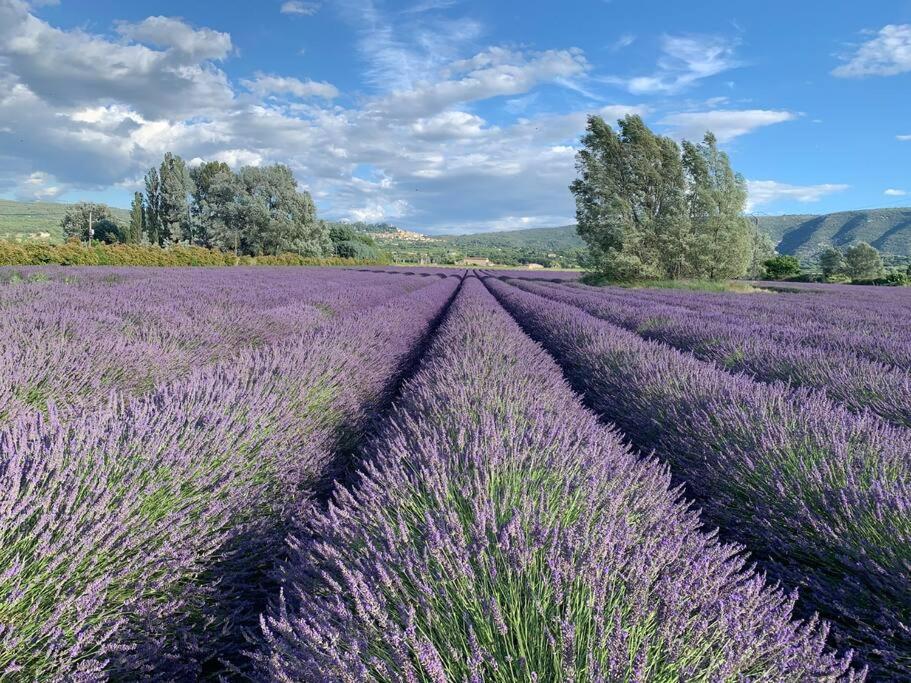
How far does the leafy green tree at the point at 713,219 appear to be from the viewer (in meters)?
23.5

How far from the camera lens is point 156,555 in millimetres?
1428

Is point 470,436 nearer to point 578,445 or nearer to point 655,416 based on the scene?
point 578,445

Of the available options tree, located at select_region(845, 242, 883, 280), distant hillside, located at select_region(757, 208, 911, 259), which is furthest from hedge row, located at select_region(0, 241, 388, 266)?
distant hillside, located at select_region(757, 208, 911, 259)

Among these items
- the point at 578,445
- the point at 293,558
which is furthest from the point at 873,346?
the point at 293,558

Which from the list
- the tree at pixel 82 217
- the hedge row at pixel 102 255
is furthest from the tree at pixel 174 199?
the hedge row at pixel 102 255

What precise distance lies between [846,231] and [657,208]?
153m

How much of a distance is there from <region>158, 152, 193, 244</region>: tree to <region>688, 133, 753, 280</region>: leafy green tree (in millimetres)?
43684

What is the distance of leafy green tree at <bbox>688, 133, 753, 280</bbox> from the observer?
23531mm

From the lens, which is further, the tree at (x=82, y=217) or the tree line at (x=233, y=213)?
the tree at (x=82, y=217)

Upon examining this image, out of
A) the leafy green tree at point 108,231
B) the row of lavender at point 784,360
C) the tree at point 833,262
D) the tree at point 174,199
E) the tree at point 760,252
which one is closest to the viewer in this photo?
the row of lavender at point 784,360

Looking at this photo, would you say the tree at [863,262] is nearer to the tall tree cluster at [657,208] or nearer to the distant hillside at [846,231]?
the tall tree cluster at [657,208]

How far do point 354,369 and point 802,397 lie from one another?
316 centimetres

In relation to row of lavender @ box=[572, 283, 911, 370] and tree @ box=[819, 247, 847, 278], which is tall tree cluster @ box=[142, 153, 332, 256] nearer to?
row of lavender @ box=[572, 283, 911, 370]

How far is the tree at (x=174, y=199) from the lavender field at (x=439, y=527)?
4989 centimetres
